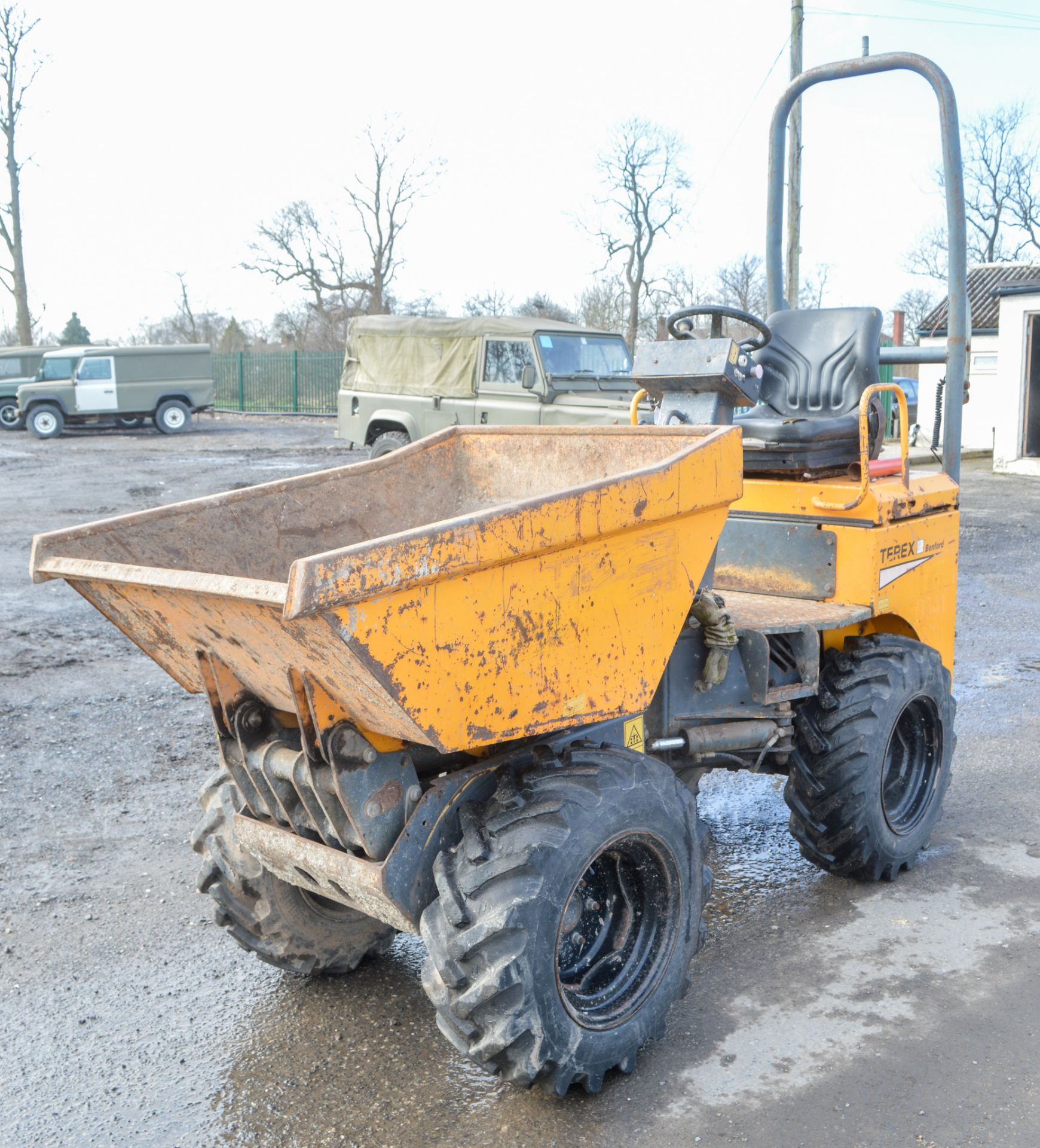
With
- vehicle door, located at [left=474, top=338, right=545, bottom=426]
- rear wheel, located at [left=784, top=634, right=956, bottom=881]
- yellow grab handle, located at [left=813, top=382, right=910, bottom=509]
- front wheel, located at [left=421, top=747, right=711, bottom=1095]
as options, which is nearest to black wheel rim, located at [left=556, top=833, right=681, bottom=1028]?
front wheel, located at [left=421, top=747, right=711, bottom=1095]

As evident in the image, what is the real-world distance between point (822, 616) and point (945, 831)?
1.33 metres

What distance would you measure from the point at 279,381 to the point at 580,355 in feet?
60.5

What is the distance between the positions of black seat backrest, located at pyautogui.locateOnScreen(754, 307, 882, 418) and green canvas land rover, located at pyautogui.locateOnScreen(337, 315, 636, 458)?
7.33m

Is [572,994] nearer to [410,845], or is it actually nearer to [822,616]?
[410,845]

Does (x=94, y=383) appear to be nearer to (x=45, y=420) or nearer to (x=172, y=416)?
(x=45, y=420)

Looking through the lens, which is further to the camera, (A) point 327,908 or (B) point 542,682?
(A) point 327,908

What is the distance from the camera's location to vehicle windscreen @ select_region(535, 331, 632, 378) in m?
13.5

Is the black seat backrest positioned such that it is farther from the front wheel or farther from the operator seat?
the front wheel

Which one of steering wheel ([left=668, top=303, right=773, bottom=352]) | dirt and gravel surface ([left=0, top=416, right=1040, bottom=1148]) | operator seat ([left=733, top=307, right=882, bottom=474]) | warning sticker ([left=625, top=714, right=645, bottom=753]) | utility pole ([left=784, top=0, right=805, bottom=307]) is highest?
utility pole ([left=784, top=0, right=805, bottom=307])

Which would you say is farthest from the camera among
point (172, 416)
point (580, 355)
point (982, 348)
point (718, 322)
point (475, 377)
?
point (172, 416)

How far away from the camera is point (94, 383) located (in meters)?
23.4

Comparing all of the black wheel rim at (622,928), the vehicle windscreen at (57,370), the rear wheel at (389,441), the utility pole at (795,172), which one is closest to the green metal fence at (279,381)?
the vehicle windscreen at (57,370)

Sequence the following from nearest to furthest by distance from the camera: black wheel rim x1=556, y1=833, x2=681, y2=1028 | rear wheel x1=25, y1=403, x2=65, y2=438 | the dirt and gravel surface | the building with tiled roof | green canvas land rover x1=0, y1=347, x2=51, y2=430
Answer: the dirt and gravel surface → black wheel rim x1=556, y1=833, x2=681, y2=1028 → the building with tiled roof → rear wheel x1=25, y1=403, x2=65, y2=438 → green canvas land rover x1=0, y1=347, x2=51, y2=430

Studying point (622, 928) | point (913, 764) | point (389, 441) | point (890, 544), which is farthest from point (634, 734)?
point (389, 441)
